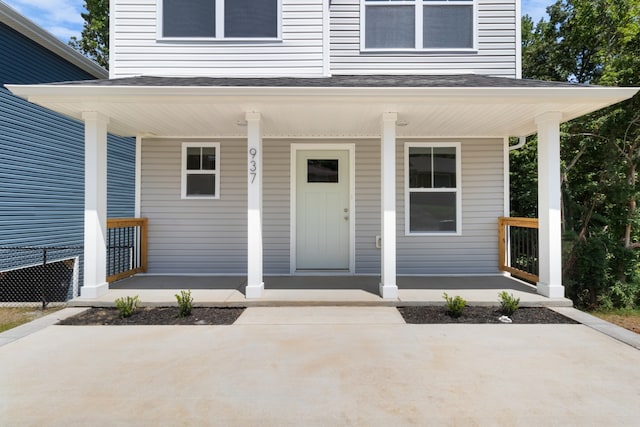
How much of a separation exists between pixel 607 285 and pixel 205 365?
7.47 meters

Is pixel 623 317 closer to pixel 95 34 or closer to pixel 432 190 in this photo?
pixel 432 190

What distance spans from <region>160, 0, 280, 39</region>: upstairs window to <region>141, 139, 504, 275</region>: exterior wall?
5.77ft

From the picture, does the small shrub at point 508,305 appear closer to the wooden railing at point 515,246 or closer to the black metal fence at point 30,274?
the wooden railing at point 515,246

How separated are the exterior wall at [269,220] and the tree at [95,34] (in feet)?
46.8

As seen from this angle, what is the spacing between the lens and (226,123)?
5.31 metres

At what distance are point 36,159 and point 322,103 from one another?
586cm

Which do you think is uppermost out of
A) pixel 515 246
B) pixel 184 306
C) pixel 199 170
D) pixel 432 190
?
pixel 199 170

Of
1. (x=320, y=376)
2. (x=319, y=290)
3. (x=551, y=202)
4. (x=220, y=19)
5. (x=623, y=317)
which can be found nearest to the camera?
(x=320, y=376)

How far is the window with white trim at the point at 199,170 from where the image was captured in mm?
6227

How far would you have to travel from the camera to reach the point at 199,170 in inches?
246

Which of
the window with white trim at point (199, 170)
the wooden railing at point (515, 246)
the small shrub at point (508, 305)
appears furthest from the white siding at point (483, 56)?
the small shrub at point (508, 305)

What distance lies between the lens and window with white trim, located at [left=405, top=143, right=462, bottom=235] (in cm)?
616

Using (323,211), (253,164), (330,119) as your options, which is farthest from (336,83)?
(323,211)

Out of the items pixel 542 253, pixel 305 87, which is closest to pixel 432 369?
pixel 542 253
